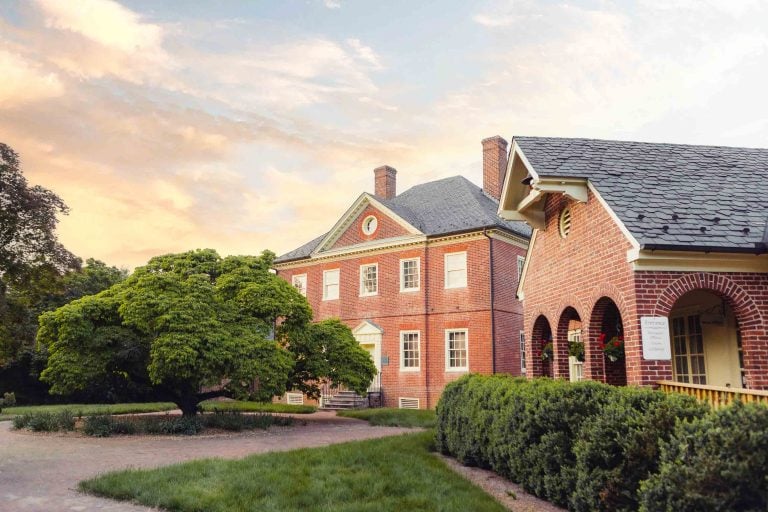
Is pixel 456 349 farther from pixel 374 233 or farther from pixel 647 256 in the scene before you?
pixel 647 256

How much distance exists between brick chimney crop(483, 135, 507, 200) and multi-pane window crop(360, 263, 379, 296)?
6.56 metres

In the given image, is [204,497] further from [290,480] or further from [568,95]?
[568,95]

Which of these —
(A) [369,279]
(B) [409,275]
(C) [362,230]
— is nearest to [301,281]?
(A) [369,279]

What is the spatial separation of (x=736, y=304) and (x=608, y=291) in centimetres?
171

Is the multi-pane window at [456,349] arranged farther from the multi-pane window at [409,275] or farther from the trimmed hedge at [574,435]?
the trimmed hedge at [574,435]

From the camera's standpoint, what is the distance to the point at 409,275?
25.9 metres

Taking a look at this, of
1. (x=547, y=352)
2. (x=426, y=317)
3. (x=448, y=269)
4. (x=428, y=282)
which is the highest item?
(x=448, y=269)

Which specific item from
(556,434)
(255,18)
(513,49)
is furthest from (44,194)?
(556,434)

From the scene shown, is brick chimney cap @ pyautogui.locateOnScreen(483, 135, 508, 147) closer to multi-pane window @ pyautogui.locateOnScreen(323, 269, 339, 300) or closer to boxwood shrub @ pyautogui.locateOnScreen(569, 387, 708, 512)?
multi-pane window @ pyautogui.locateOnScreen(323, 269, 339, 300)

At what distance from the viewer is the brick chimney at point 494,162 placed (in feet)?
90.2

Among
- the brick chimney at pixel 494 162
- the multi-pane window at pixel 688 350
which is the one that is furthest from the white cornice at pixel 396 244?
the multi-pane window at pixel 688 350

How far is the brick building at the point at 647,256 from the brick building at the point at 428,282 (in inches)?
401

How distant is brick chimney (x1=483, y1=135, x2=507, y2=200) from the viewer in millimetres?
27484

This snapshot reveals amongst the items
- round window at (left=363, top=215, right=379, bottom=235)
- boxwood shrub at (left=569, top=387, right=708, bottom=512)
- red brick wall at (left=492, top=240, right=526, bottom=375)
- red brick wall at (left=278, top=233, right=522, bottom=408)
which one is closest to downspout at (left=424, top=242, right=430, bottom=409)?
red brick wall at (left=278, top=233, right=522, bottom=408)
